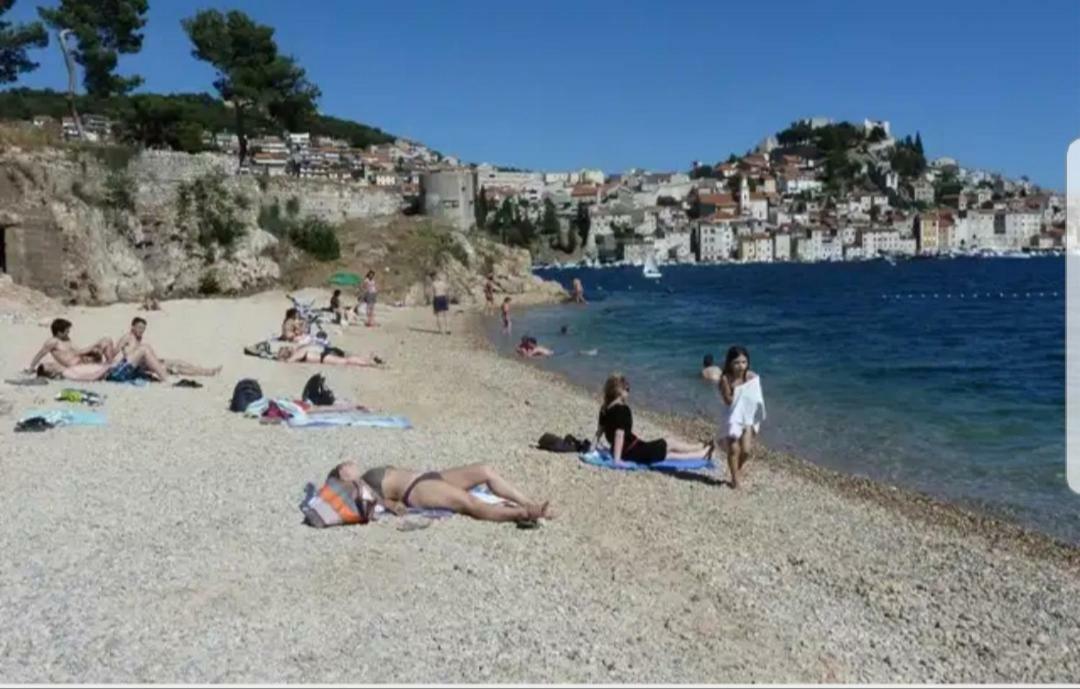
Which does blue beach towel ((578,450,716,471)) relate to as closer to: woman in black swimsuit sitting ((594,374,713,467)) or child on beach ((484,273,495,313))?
woman in black swimsuit sitting ((594,374,713,467))

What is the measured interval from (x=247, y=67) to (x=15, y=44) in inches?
477

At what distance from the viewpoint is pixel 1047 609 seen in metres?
6.14

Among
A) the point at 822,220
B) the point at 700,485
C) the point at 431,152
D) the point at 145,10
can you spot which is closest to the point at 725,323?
the point at 145,10

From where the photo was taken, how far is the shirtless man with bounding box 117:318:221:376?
13.4 metres

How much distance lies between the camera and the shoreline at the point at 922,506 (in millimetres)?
7934

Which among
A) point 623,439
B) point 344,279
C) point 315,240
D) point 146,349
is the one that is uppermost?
point 315,240

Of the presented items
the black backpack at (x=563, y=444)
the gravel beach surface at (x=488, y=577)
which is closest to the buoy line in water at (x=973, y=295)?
the black backpack at (x=563, y=444)

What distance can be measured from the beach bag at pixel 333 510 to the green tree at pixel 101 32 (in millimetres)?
27773

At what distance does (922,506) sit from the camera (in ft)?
30.4

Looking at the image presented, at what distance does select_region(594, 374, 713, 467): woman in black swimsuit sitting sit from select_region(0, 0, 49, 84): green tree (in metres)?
25.7

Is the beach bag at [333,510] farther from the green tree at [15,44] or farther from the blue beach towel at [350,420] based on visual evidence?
the green tree at [15,44]

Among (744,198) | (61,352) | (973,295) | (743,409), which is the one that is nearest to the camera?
(743,409)

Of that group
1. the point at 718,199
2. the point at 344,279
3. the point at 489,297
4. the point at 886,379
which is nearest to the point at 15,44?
the point at 344,279

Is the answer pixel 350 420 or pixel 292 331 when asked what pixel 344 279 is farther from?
pixel 350 420
